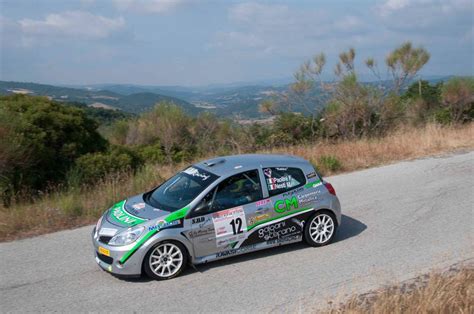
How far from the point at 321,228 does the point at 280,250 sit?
738 mm

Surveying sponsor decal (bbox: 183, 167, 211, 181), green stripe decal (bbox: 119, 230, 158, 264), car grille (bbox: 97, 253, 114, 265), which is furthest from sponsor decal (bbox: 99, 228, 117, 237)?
sponsor decal (bbox: 183, 167, 211, 181)

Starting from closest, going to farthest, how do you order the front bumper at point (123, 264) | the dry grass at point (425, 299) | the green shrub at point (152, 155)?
the dry grass at point (425, 299) < the front bumper at point (123, 264) < the green shrub at point (152, 155)

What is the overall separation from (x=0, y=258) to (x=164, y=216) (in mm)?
2881

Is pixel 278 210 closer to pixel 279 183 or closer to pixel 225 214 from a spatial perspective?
pixel 279 183

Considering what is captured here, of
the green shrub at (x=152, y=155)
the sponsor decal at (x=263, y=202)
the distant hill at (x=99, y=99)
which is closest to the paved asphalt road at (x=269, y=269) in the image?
the sponsor decal at (x=263, y=202)

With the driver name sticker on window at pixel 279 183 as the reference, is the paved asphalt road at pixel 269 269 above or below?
below

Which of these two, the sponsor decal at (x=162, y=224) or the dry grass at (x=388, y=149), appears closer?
the sponsor decal at (x=162, y=224)

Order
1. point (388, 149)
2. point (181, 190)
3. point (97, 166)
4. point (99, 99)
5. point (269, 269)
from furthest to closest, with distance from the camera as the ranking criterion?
1. point (99, 99)
2. point (388, 149)
3. point (97, 166)
4. point (181, 190)
5. point (269, 269)

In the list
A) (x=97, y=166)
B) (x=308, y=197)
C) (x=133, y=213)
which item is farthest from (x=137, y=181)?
(x=308, y=197)

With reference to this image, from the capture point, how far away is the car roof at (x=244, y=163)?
296 inches

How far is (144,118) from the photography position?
2361cm

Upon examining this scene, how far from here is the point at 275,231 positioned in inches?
293

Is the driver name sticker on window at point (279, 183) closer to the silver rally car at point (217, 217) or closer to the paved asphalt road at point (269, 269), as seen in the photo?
the silver rally car at point (217, 217)

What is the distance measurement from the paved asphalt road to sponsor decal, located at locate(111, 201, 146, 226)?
756 mm
